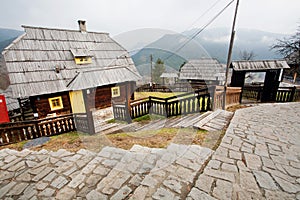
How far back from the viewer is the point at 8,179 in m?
2.43

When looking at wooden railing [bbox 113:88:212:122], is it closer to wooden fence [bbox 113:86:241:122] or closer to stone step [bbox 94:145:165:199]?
wooden fence [bbox 113:86:241:122]

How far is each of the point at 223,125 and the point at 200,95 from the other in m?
1.60

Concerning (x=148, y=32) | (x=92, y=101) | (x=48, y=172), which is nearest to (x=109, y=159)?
(x=48, y=172)

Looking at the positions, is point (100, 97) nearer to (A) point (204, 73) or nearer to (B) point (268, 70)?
(B) point (268, 70)

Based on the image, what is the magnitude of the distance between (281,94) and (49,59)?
535 inches

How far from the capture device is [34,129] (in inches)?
204

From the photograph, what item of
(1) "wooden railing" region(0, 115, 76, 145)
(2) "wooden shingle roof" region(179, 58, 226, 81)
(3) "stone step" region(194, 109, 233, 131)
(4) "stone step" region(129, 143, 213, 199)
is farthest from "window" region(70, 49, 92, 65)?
(2) "wooden shingle roof" region(179, 58, 226, 81)

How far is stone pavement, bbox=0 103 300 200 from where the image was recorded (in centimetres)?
173

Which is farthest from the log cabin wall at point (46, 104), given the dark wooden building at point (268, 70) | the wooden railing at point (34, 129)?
the dark wooden building at point (268, 70)

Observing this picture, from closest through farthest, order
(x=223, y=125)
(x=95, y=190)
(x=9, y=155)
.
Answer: (x=95, y=190) < (x=9, y=155) < (x=223, y=125)

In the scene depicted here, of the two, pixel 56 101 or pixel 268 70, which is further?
pixel 268 70

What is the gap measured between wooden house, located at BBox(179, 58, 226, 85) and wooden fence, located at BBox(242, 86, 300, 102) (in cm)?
697

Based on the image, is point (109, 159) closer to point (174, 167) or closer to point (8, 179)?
point (174, 167)

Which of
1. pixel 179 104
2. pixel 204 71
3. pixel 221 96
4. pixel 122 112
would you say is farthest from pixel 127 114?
pixel 204 71
